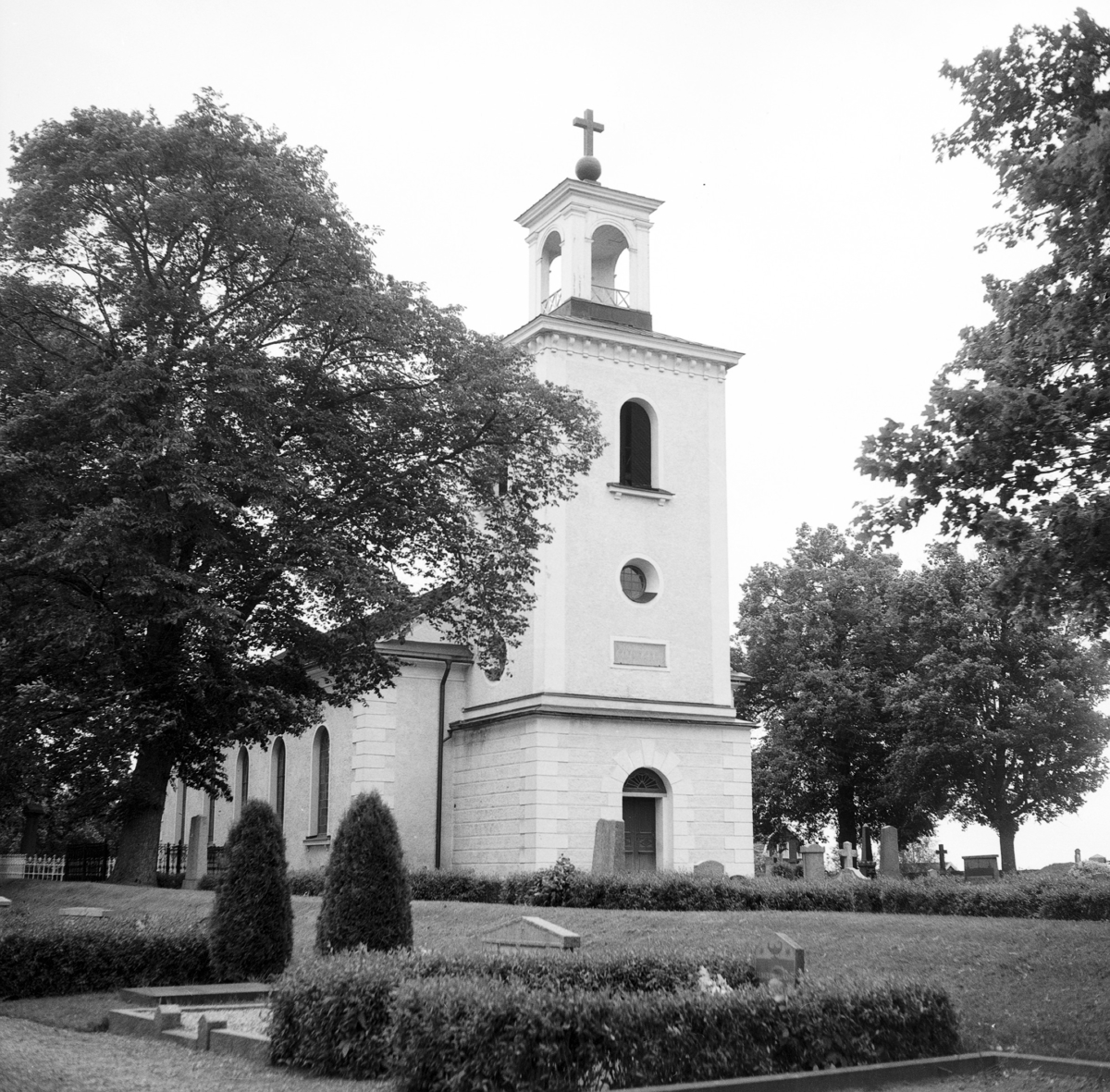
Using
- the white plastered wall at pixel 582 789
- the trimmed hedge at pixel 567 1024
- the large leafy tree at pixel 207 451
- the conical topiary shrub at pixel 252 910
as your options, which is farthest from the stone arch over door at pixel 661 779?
the trimmed hedge at pixel 567 1024

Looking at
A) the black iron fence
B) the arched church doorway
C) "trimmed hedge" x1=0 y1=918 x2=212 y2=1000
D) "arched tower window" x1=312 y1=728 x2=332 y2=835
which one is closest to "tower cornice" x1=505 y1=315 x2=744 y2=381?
the arched church doorway

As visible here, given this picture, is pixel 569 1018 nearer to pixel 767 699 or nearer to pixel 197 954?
pixel 197 954

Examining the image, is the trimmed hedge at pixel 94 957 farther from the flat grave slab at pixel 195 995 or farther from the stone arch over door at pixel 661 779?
the stone arch over door at pixel 661 779

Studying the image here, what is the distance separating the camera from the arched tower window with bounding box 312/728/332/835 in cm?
3462

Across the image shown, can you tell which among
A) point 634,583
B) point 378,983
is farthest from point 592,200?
point 378,983

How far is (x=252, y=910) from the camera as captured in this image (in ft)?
53.3

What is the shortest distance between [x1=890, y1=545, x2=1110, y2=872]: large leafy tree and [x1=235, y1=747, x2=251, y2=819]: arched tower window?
22274 mm

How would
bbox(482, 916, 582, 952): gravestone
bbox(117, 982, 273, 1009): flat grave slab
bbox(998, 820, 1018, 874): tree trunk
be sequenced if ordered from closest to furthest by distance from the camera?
1. bbox(482, 916, 582, 952): gravestone
2. bbox(117, 982, 273, 1009): flat grave slab
3. bbox(998, 820, 1018, 874): tree trunk

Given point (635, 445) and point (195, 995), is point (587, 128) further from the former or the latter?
point (195, 995)

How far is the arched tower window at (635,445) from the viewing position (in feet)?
104

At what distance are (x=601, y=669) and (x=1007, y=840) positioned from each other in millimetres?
22445

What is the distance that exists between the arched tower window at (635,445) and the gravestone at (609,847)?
384 inches

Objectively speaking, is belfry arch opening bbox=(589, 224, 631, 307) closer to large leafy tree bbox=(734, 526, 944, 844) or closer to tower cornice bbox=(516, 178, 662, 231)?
tower cornice bbox=(516, 178, 662, 231)

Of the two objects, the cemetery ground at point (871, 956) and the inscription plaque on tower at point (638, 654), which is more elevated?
the inscription plaque on tower at point (638, 654)
